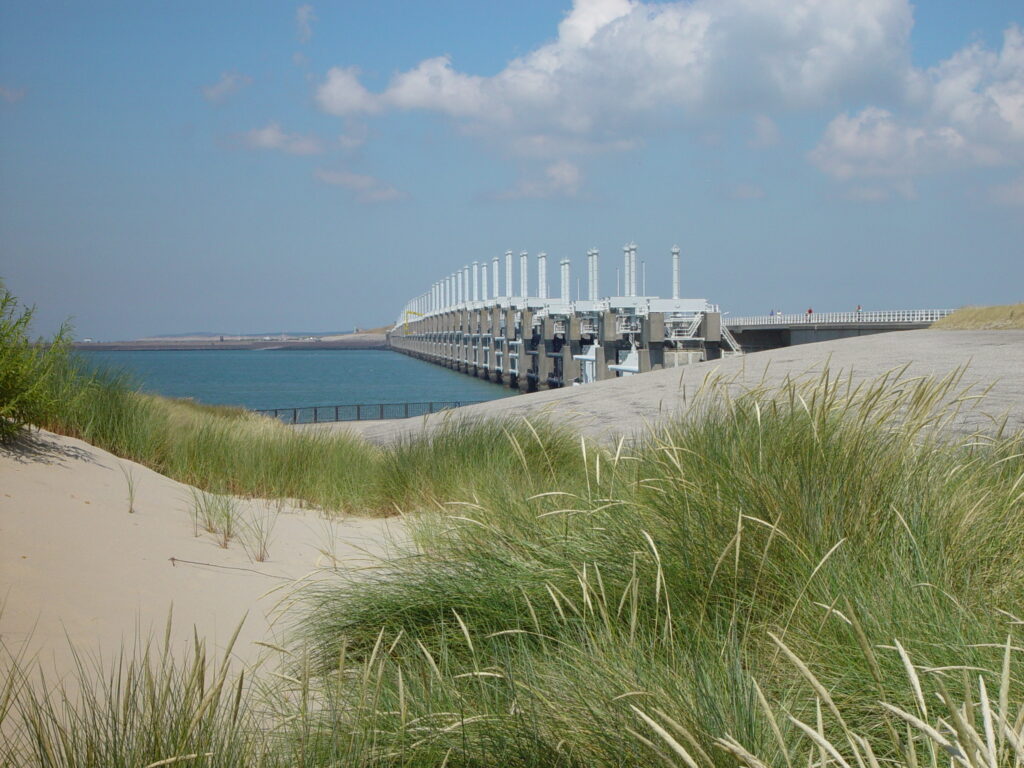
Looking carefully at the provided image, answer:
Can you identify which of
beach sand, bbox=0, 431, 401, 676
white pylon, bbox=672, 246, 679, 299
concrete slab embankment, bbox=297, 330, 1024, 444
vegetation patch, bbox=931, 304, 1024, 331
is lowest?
beach sand, bbox=0, 431, 401, 676

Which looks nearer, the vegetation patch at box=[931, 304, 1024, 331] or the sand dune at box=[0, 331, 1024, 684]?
the sand dune at box=[0, 331, 1024, 684]

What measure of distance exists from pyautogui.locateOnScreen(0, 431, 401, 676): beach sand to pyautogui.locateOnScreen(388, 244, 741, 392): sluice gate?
33.7 m

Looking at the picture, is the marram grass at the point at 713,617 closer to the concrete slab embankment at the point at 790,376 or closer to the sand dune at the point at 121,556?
the sand dune at the point at 121,556

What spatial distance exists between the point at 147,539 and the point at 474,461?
2.68 meters

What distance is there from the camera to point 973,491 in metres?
3.87

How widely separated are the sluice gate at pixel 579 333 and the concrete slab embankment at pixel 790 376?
82.5 ft

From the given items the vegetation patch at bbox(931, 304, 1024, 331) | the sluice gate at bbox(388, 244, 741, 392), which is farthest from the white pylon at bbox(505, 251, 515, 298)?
the vegetation patch at bbox(931, 304, 1024, 331)

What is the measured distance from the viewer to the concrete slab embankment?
31.6 ft

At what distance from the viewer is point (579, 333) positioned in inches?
2530

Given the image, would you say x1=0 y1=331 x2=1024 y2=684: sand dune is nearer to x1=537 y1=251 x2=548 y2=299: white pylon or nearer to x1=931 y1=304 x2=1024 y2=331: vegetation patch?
x1=931 y1=304 x2=1024 y2=331: vegetation patch

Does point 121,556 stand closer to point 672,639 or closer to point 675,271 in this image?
point 672,639

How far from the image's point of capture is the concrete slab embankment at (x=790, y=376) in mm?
9617

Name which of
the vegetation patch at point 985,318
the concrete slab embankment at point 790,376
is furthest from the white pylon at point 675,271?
the concrete slab embankment at point 790,376

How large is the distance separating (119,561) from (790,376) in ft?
22.4
